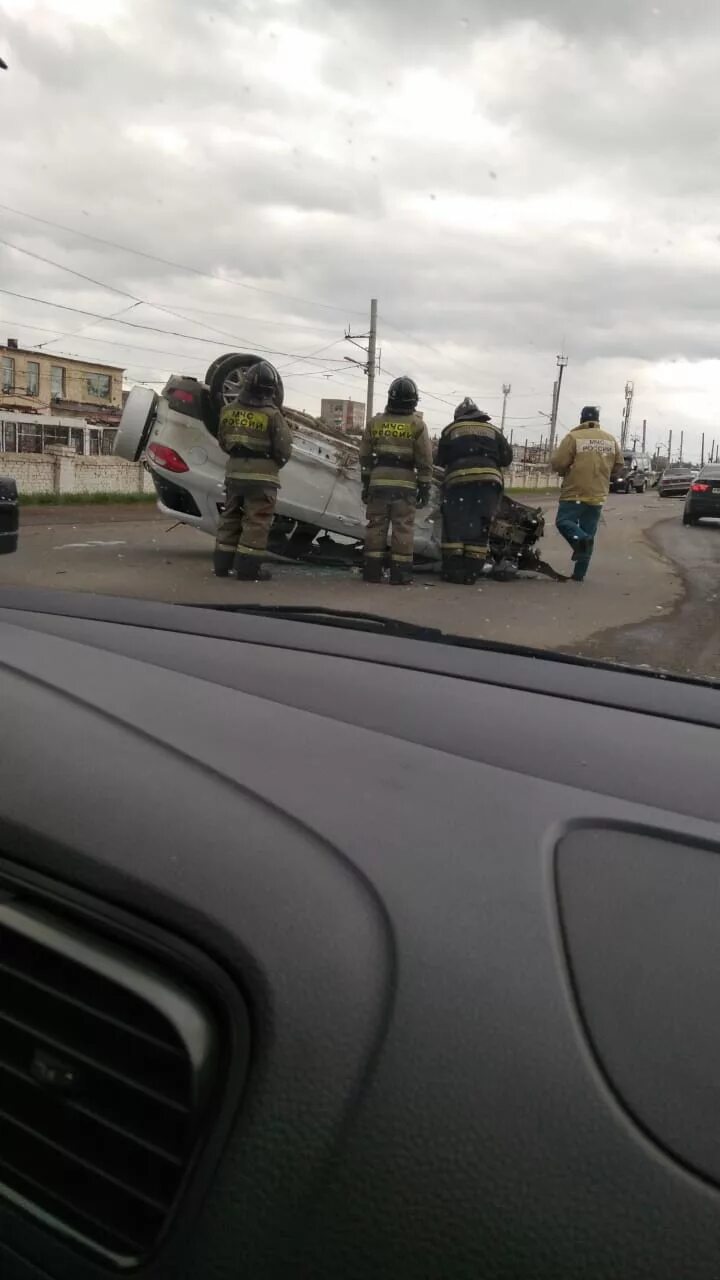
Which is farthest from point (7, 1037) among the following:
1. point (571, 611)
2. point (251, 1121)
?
point (571, 611)

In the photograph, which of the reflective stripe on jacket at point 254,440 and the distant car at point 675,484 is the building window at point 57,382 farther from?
the reflective stripe on jacket at point 254,440

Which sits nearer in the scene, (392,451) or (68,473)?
(392,451)

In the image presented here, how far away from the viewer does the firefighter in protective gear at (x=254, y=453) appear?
8820 mm

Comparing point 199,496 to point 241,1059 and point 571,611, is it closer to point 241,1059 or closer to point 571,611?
point 571,611

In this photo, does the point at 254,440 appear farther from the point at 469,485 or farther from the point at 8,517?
the point at 8,517

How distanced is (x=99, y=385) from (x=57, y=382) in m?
5.80

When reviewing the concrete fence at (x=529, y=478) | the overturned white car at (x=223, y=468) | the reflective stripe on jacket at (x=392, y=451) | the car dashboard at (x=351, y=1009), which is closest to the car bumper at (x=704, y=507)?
the overturned white car at (x=223, y=468)

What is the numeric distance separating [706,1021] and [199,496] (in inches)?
363

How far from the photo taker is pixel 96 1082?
1.06m

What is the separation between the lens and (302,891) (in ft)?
3.56

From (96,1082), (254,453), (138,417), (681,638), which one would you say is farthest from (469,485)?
(96,1082)

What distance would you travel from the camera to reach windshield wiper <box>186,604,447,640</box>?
2.71 meters

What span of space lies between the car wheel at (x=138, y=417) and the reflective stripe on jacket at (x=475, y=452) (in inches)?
113

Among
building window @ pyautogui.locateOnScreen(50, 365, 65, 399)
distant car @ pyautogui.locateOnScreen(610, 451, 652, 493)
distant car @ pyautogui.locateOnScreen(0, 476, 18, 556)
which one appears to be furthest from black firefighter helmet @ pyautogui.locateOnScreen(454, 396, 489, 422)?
building window @ pyautogui.locateOnScreen(50, 365, 65, 399)
